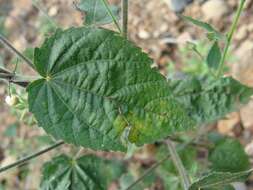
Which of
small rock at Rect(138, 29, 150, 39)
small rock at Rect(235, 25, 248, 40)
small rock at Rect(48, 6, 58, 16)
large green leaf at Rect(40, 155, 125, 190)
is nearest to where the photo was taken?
large green leaf at Rect(40, 155, 125, 190)

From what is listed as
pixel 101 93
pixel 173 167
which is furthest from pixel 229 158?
pixel 101 93

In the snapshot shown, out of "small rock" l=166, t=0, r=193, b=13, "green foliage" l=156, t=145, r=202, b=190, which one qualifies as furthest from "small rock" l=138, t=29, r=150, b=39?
"green foliage" l=156, t=145, r=202, b=190

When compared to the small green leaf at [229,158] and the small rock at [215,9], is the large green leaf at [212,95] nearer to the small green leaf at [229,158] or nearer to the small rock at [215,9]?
the small green leaf at [229,158]

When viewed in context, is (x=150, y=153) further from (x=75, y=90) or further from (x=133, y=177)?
(x=75, y=90)

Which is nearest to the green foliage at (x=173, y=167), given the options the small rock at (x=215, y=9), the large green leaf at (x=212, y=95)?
the large green leaf at (x=212, y=95)

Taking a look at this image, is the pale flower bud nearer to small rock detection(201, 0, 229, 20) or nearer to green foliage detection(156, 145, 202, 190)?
green foliage detection(156, 145, 202, 190)
